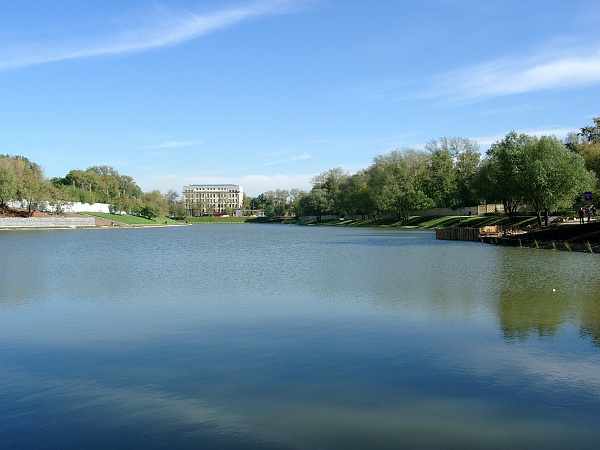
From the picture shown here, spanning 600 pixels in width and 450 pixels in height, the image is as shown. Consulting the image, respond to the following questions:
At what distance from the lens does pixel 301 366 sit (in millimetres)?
11461

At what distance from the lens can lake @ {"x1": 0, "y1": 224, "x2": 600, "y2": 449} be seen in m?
8.23

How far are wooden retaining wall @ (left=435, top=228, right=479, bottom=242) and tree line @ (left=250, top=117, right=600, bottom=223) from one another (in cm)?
609

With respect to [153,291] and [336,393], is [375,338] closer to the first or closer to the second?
[336,393]

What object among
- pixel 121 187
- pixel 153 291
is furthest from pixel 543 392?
pixel 121 187

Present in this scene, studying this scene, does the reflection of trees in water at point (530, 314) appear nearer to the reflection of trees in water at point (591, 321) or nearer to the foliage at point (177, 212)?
the reflection of trees in water at point (591, 321)

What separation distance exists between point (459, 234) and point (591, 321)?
1913 inches

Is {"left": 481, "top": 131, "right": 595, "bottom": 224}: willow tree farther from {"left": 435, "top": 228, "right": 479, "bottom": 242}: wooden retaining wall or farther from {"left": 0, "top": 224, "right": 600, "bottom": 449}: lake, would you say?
{"left": 0, "top": 224, "right": 600, "bottom": 449}: lake

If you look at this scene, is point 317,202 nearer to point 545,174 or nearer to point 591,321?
point 545,174

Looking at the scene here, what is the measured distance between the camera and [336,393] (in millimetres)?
9766

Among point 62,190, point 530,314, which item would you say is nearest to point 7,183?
point 62,190

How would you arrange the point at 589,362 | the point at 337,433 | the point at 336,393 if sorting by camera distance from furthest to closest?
the point at 589,362, the point at 336,393, the point at 337,433

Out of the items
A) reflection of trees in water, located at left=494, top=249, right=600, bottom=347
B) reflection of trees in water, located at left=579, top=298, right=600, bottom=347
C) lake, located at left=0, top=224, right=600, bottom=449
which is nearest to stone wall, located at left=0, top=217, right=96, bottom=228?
lake, located at left=0, top=224, right=600, bottom=449

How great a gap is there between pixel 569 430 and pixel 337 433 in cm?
347

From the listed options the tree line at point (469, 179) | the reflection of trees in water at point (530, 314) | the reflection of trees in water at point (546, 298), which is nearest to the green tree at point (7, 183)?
the tree line at point (469, 179)
